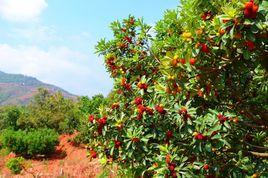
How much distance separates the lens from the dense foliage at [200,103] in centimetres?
502

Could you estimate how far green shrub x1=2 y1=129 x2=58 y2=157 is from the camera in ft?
99.5

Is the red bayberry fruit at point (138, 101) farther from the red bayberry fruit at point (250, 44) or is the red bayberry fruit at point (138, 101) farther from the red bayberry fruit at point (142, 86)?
the red bayberry fruit at point (250, 44)

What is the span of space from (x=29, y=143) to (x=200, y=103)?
84.3 ft

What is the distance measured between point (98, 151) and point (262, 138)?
128 inches

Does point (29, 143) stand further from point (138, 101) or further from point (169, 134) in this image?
point (169, 134)

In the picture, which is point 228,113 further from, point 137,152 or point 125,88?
point 125,88

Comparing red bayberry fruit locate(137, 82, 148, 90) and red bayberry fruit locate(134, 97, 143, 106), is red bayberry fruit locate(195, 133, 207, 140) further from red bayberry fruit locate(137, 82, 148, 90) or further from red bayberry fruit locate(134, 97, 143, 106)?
red bayberry fruit locate(137, 82, 148, 90)

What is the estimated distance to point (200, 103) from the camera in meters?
6.64

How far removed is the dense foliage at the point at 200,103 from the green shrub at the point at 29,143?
23.1 metres

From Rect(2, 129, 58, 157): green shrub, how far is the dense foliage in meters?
23.1

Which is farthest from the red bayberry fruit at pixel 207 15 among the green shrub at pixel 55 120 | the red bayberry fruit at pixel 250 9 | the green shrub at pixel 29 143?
the green shrub at pixel 55 120

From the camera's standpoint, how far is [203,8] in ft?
21.0

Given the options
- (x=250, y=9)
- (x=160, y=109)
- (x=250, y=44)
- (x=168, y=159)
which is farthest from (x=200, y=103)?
(x=250, y=9)

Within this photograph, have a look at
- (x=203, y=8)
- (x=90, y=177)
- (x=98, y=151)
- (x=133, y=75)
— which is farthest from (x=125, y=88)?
(x=90, y=177)
